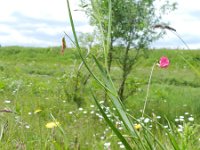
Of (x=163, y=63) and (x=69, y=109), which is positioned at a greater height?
(x=163, y=63)

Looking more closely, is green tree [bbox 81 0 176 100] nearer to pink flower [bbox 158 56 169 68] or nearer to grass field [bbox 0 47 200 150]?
grass field [bbox 0 47 200 150]

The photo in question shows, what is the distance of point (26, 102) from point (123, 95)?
1.93 metres

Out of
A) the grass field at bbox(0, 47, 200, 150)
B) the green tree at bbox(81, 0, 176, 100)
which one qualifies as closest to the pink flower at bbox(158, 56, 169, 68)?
the grass field at bbox(0, 47, 200, 150)

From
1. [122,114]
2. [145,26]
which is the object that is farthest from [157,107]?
[122,114]

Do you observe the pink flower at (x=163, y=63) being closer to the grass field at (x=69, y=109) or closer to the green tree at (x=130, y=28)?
the grass field at (x=69, y=109)

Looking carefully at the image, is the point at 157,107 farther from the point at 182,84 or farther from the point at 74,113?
the point at 182,84

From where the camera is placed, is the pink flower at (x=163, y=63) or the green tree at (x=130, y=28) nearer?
the pink flower at (x=163, y=63)

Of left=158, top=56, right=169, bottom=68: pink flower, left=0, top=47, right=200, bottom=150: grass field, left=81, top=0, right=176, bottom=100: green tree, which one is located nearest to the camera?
left=158, top=56, right=169, bottom=68: pink flower

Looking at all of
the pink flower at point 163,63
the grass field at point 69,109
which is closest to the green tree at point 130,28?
the grass field at point 69,109

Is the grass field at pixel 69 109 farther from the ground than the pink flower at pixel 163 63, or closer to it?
closer to it

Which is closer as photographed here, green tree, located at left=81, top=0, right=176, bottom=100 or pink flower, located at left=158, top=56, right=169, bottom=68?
pink flower, located at left=158, top=56, right=169, bottom=68

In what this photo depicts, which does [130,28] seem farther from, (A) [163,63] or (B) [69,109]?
(A) [163,63]

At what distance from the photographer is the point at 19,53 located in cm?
2784

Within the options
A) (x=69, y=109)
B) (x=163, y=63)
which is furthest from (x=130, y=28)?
(x=163, y=63)
